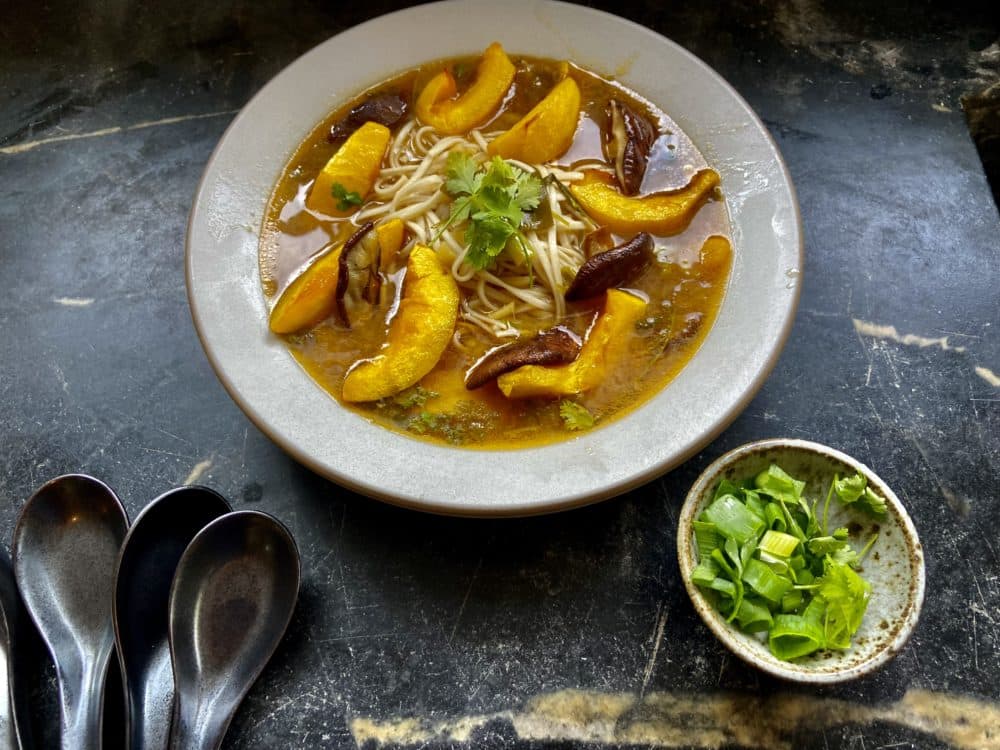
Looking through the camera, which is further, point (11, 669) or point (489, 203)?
point (489, 203)

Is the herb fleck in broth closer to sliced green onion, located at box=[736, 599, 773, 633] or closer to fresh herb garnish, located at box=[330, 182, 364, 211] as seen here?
fresh herb garnish, located at box=[330, 182, 364, 211]

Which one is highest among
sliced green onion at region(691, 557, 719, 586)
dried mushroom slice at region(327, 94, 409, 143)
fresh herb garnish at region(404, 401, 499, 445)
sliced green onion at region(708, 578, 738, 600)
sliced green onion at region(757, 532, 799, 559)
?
dried mushroom slice at region(327, 94, 409, 143)

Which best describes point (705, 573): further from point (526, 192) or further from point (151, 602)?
point (151, 602)

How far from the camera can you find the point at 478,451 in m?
2.23

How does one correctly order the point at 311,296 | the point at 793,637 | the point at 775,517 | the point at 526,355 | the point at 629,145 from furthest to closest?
1. the point at 629,145
2. the point at 311,296
3. the point at 526,355
4. the point at 775,517
5. the point at 793,637

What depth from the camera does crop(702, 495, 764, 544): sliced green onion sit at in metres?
2.18

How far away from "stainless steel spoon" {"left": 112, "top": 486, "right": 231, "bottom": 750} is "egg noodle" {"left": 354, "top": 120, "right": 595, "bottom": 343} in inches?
36.0

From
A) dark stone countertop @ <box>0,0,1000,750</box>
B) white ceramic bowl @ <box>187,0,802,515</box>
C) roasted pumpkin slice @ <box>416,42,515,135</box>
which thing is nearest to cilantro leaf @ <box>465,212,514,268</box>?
Answer: roasted pumpkin slice @ <box>416,42,515,135</box>

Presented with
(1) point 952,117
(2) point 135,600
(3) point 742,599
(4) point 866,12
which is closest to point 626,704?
(3) point 742,599

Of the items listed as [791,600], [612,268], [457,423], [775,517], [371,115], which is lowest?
[791,600]

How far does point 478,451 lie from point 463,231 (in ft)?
2.56

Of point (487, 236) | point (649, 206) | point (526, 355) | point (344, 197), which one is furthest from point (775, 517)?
point (344, 197)

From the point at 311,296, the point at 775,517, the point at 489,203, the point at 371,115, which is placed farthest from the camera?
the point at 371,115

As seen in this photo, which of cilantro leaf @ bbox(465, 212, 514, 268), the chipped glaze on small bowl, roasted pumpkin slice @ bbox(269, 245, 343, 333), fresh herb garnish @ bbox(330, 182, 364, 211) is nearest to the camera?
the chipped glaze on small bowl
